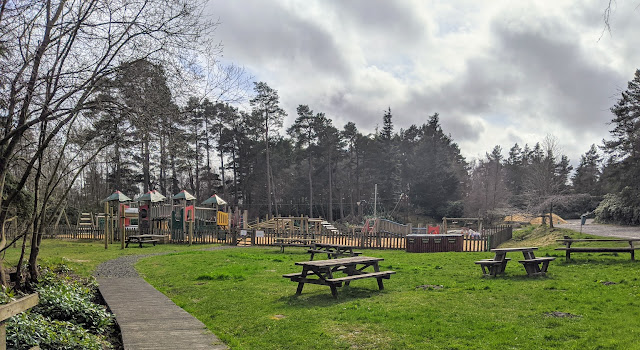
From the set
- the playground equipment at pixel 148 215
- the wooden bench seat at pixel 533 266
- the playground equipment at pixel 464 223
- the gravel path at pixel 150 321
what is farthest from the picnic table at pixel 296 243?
the gravel path at pixel 150 321

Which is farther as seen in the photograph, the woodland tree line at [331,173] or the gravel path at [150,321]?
the woodland tree line at [331,173]

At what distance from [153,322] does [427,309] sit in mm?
4231

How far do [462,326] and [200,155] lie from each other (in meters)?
53.9

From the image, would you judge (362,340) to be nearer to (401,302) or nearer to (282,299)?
(401,302)

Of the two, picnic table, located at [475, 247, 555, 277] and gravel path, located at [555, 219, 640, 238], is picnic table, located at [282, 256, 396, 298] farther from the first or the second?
gravel path, located at [555, 219, 640, 238]

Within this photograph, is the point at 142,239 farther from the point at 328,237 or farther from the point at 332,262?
the point at 332,262

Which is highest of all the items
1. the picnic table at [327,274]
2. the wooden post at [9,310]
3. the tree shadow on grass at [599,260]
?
the wooden post at [9,310]

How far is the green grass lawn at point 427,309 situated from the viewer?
6.05 metres

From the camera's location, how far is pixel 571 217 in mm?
56688

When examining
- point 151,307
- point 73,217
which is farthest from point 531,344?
point 73,217

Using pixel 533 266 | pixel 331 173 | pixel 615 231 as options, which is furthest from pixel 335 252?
pixel 331 173

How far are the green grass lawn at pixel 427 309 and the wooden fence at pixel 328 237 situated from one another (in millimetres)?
10640

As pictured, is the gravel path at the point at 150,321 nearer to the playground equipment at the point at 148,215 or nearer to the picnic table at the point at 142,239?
the picnic table at the point at 142,239

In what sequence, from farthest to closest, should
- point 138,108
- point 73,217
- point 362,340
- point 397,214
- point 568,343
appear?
point 397,214, point 73,217, point 138,108, point 362,340, point 568,343
